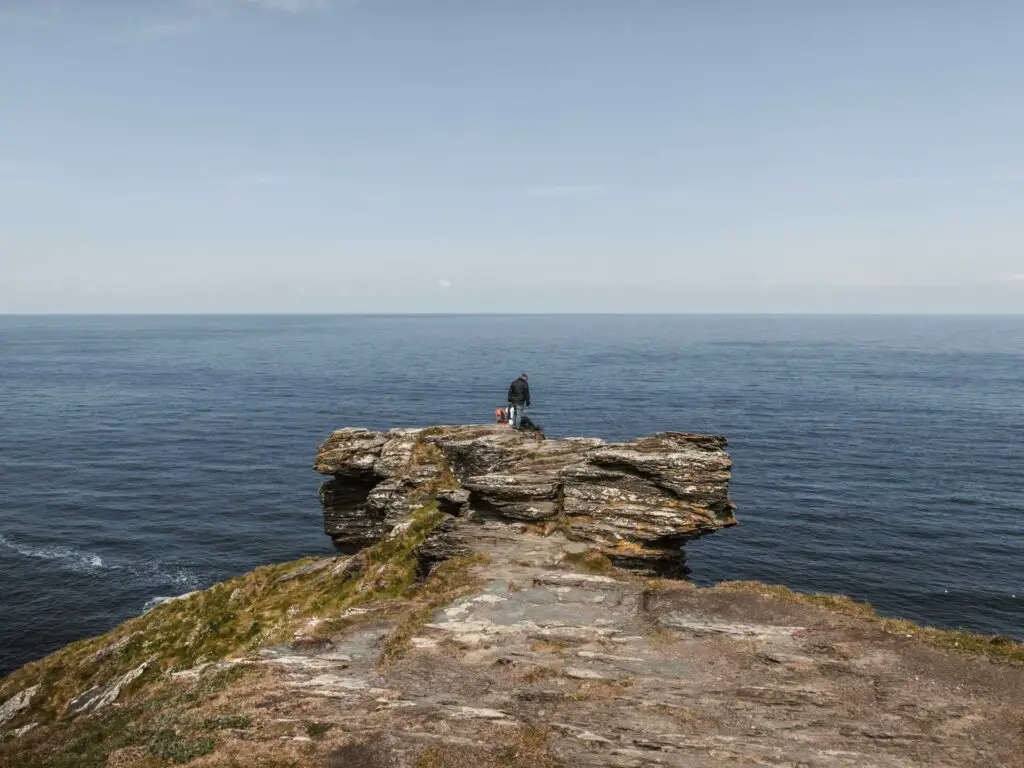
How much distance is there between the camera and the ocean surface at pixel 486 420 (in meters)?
48.2

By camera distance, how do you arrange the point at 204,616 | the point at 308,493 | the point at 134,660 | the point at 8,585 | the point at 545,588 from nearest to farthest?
the point at 545,588, the point at 134,660, the point at 204,616, the point at 8,585, the point at 308,493

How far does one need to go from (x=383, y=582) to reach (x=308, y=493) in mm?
42329

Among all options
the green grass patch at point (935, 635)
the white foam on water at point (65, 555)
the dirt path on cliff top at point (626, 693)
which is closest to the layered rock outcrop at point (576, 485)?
the dirt path on cliff top at point (626, 693)

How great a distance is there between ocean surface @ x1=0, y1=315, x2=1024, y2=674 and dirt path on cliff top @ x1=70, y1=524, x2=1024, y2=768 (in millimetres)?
29774

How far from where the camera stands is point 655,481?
102 feet

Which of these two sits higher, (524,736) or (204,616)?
(524,736)

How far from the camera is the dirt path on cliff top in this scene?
14648 mm

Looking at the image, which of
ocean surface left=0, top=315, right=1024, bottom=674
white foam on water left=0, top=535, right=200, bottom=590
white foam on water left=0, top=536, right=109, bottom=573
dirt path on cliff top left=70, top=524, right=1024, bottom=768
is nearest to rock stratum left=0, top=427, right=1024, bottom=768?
dirt path on cliff top left=70, top=524, right=1024, bottom=768

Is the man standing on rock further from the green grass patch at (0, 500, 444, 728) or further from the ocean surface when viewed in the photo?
the ocean surface

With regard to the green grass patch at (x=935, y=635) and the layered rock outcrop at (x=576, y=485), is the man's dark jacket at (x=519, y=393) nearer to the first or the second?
the layered rock outcrop at (x=576, y=485)

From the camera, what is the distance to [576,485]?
105ft

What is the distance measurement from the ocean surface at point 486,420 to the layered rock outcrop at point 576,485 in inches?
821

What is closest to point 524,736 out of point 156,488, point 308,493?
point 308,493

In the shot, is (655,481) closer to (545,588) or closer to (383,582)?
(545,588)
